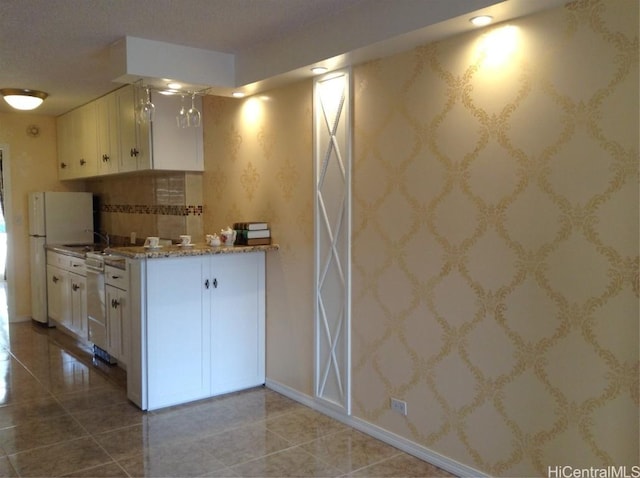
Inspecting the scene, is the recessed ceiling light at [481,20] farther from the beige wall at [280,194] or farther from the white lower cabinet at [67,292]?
the white lower cabinet at [67,292]

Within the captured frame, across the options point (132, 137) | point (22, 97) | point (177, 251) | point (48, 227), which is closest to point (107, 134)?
point (132, 137)

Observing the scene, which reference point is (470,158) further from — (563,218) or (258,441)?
(258,441)

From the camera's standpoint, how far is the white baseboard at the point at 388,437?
8.82 feet

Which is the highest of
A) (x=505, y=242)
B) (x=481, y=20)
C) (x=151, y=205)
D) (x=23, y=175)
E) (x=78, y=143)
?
(x=481, y=20)

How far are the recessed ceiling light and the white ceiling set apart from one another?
0.04 metres

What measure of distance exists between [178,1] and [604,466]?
9.57ft

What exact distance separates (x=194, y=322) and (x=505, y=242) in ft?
7.29

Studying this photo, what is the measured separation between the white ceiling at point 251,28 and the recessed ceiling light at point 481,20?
0.04 m

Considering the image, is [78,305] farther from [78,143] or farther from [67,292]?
[78,143]

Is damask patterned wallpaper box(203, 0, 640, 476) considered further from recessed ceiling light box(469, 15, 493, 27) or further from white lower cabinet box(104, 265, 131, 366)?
white lower cabinet box(104, 265, 131, 366)

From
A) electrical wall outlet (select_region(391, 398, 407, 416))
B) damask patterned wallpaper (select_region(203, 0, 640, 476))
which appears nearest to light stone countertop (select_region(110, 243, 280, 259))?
damask patterned wallpaper (select_region(203, 0, 640, 476))

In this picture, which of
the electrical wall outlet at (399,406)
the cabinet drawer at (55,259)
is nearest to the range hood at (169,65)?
the electrical wall outlet at (399,406)

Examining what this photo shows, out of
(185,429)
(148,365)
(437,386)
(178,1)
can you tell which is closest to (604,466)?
(437,386)

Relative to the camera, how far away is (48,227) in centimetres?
590
